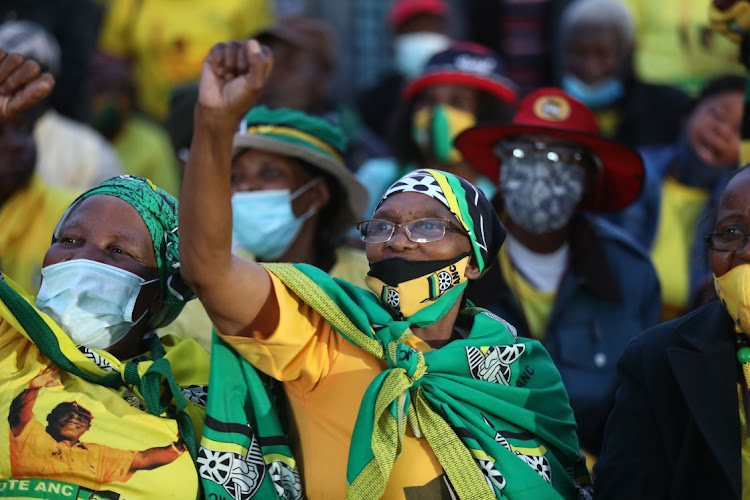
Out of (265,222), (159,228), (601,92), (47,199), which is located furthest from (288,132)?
(601,92)

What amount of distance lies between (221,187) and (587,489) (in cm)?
164

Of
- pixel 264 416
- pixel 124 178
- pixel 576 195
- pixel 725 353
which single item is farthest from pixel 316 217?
pixel 725 353

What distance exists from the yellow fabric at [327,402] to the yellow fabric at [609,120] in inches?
174

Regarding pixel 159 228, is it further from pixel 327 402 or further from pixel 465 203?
pixel 465 203

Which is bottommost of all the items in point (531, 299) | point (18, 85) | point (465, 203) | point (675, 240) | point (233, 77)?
point (675, 240)

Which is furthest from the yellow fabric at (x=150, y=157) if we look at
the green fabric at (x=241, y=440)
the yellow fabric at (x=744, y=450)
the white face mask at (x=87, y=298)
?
the yellow fabric at (x=744, y=450)

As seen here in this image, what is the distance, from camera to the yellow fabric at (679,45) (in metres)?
7.40

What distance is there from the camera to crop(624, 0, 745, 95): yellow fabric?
7402 mm

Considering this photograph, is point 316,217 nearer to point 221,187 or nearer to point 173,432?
point 173,432

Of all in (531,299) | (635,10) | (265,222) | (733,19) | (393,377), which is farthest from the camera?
(635,10)

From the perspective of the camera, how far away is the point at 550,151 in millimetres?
5312

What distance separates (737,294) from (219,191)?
1.55 m

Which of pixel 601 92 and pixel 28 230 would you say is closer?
pixel 28 230

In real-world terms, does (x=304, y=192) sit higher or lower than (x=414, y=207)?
lower
